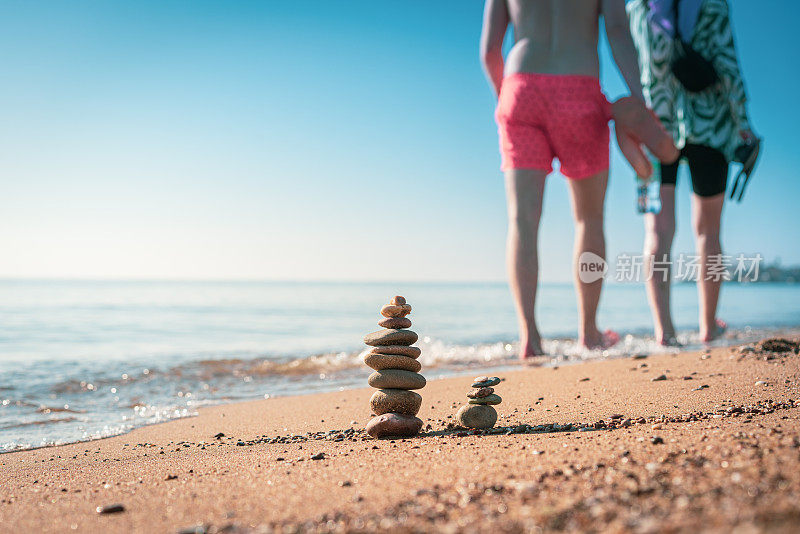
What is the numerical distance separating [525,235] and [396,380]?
7.57ft

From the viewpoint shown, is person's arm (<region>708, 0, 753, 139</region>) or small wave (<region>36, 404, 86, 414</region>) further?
person's arm (<region>708, 0, 753, 139</region>)

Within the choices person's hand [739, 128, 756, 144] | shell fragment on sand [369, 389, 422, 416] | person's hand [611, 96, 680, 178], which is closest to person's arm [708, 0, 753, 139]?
person's hand [739, 128, 756, 144]

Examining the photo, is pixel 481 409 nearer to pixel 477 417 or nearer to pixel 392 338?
pixel 477 417

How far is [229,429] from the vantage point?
10.6 feet

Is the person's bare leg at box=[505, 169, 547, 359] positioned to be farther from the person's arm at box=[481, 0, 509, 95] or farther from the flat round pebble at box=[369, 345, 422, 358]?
the flat round pebble at box=[369, 345, 422, 358]

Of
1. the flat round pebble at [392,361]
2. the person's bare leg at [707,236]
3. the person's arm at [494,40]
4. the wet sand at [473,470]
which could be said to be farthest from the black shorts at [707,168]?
the flat round pebble at [392,361]

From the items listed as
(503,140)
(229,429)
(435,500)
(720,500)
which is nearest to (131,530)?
(435,500)

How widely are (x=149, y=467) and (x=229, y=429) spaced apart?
0.89m

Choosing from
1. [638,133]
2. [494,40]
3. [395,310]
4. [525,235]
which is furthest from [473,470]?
[494,40]

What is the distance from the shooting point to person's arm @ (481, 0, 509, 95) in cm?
498

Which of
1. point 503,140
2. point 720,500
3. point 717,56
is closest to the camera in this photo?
point 720,500

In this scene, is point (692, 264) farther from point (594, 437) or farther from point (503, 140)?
point (594, 437)

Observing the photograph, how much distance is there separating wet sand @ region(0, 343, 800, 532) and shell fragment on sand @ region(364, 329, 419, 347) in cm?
41

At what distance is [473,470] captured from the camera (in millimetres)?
1730
